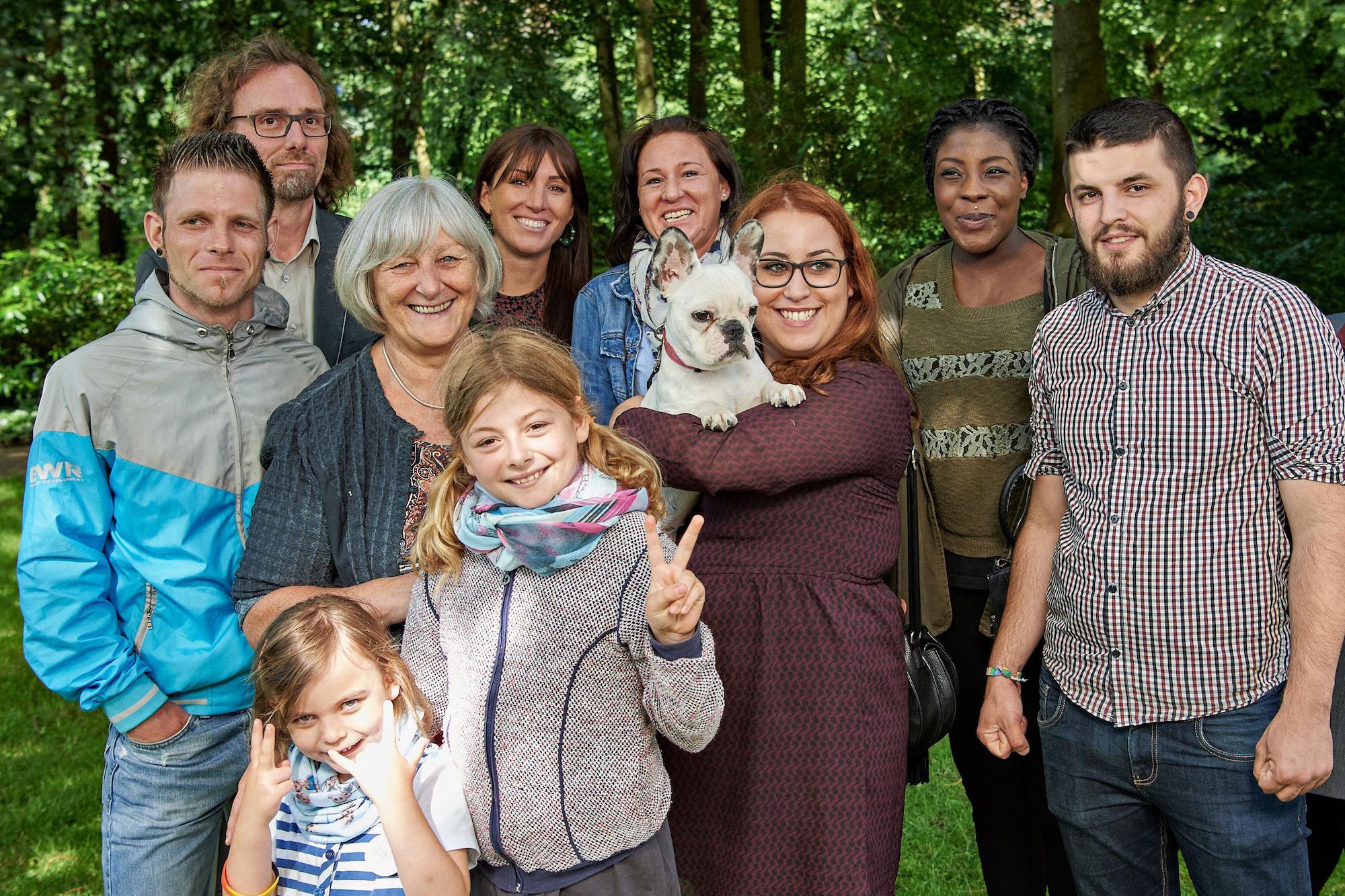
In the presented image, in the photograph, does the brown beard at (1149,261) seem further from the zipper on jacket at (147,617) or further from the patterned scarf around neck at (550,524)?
the zipper on jacket at (147,617)

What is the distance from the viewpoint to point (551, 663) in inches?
92.0

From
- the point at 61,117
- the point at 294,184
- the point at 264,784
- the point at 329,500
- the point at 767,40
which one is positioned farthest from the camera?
the point at 767,40

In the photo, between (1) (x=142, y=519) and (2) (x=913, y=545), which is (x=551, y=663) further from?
(2) (x=913, y=545)

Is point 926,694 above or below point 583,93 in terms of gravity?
below

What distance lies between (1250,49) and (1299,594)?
12.6m

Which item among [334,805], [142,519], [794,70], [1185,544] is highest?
[794,70]

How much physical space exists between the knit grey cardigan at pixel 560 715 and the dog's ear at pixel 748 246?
0.93 meters

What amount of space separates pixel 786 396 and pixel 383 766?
1.23 m

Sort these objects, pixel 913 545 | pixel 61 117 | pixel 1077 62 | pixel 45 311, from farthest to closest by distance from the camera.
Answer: pixel 61 117 → pixel 45 311 → pixel 1077 62 → pixel 913 545

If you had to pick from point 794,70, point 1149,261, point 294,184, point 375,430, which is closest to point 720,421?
point 375,430

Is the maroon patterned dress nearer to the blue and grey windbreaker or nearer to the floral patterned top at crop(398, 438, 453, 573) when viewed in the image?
the floral patterned top at crop(398, 438, 453, 573)

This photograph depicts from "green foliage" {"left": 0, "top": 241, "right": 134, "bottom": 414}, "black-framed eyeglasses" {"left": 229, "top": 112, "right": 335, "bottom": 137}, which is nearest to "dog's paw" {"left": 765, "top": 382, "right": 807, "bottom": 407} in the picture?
"black-framed eyeglasses" {"left": 229, "top": 112, "right": 335, "bottom": 137}

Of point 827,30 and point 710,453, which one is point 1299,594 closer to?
point 710,453

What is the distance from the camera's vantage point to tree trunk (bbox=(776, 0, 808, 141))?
10.2 metres
